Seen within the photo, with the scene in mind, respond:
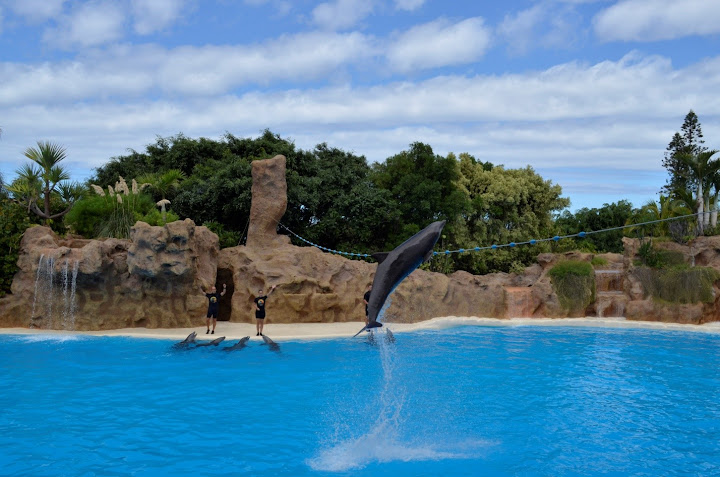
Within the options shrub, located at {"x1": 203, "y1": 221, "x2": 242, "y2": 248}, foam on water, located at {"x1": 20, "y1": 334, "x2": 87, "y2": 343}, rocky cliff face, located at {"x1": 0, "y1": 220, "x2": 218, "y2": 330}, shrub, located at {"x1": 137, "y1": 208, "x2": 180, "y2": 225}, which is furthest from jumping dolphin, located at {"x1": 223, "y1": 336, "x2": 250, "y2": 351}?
shrub, located at {"x1": 203, "y1": 221, "x2": 242, "y2": 248}

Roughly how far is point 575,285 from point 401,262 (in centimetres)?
1221

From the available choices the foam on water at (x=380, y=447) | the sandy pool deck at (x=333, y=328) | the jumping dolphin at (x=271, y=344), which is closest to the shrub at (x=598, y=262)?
the sandy pool deck at (x=333, y=328)

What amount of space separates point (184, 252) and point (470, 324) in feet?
25.8

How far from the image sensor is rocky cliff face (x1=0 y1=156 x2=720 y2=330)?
44.4 ft

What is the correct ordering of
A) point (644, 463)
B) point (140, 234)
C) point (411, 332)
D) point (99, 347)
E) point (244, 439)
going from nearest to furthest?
1. point (644, 463)
2. point (244, 439)
3. point (99, 347)
4. point (140, 234)
5. point (411, 332)

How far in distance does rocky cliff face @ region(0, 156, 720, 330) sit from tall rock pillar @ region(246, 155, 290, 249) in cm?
3

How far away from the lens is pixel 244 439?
23.2ft

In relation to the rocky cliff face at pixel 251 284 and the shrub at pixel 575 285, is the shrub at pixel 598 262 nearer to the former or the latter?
the rocky cliff face at pixel 251 284

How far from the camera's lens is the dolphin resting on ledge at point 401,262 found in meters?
6.36

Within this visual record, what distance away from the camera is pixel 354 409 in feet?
26.9

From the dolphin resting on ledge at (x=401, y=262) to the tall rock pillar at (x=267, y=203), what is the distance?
33.6 feet

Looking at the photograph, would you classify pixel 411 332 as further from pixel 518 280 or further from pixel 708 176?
pixel 708 176

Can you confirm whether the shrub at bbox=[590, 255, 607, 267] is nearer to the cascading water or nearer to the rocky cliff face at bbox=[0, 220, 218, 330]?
the rocky cliff face at bbox=[0, 220, 218, 330]

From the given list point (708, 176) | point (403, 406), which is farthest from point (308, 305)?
point (708, 176)
